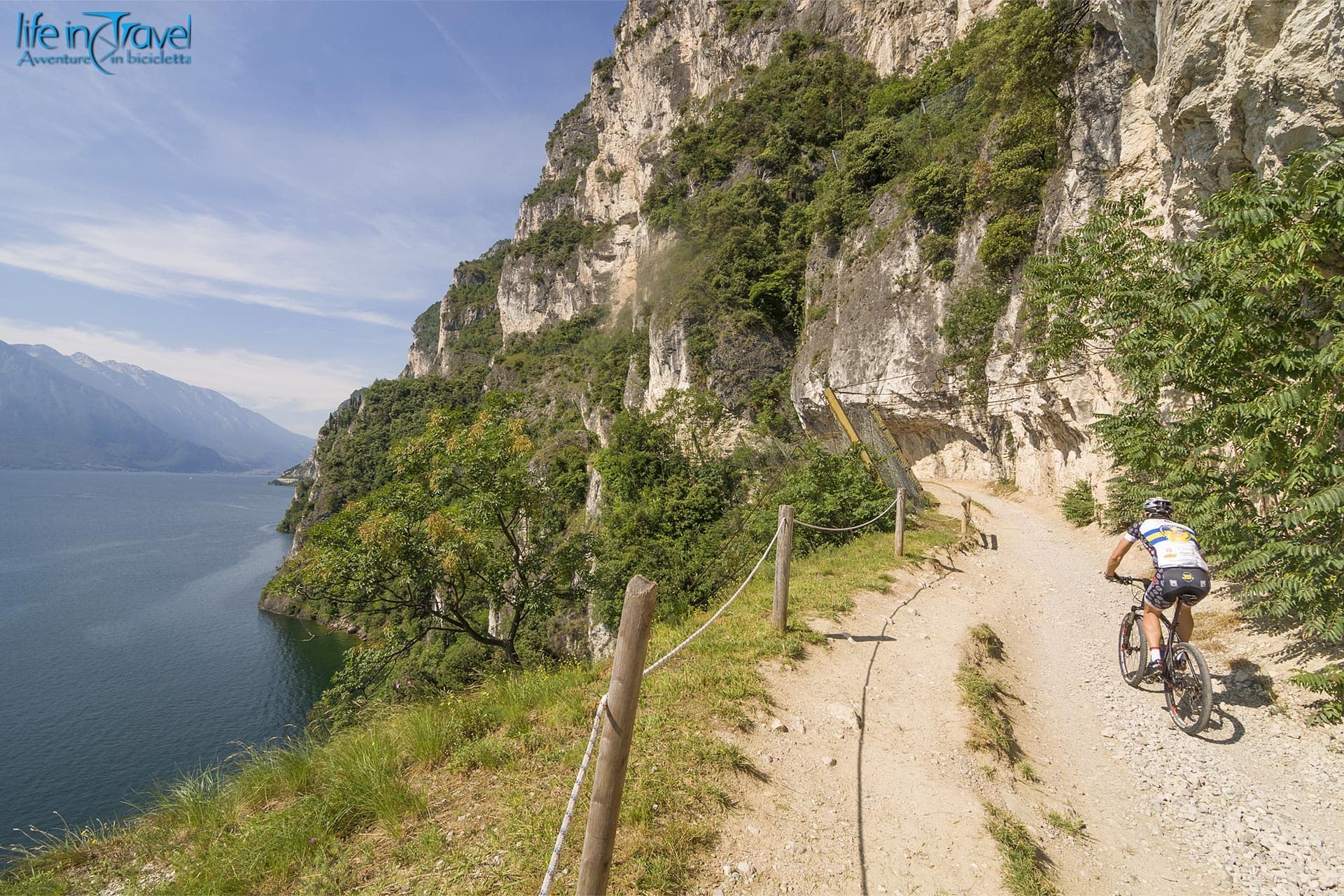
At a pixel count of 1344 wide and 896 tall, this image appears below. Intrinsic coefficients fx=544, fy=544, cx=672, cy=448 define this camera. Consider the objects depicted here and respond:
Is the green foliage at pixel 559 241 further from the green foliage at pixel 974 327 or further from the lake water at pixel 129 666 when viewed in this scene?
the green foliage at pixel 974 327

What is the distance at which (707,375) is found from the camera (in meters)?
→ 27.1

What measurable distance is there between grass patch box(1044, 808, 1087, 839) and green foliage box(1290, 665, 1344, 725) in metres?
2.40

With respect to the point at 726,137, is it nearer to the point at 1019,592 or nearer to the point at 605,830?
the point at 1019,592

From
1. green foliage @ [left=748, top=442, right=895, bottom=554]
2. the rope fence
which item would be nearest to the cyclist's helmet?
the rope fence

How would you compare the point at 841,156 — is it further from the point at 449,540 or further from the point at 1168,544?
the point at 1168,544

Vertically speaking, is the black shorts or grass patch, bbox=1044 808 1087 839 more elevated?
the black shorts

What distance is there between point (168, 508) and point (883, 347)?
142310mm

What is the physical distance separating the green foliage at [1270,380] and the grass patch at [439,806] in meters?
4.93

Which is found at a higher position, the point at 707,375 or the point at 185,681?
the point at 707,375

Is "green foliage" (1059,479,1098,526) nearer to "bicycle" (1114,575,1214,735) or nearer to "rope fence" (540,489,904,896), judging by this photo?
"rope fence" (540,489,904,896)

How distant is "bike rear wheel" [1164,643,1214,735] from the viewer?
4.49m

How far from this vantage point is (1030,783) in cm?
415

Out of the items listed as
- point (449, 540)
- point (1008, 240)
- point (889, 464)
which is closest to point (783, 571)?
point (449, 540)

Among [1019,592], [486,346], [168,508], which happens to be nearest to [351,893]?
[1019,592]
